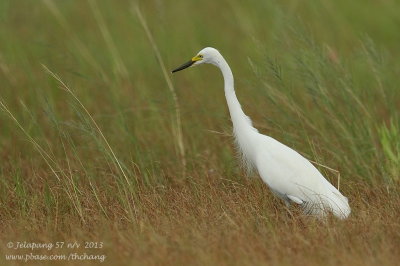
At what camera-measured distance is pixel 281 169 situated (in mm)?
4980

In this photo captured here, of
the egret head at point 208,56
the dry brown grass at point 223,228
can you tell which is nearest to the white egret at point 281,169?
the egret head at point 208,56

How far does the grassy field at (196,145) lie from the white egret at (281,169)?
16cm

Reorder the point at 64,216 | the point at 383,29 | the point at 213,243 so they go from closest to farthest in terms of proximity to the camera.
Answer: the point at 213,243 < the point at 64,216 < the point at 383,29

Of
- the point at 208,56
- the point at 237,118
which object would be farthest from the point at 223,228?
the point at 208,56

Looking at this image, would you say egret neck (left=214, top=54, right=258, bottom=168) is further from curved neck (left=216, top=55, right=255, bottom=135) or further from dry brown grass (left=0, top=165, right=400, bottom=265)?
dry brown grass (left=0, top=165, right=400, bottom=265)

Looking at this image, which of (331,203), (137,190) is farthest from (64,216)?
(331,203)

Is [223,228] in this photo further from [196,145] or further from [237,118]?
[196,145]

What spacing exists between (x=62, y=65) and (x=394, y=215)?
14.0 ft

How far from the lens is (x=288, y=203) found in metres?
5.08

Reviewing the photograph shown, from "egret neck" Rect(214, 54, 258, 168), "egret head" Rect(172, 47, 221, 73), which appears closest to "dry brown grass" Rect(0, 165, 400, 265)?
"egret neck" Rect(214, 54, 258, 168)

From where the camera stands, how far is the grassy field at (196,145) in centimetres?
423

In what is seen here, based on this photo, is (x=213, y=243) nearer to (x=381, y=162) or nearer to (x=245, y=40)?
(x=381, y=162)

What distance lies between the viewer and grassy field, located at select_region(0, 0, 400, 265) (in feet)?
13.9

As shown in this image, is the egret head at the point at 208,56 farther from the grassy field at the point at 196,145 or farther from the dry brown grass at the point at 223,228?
the dry brown grass at the point at 223,228
